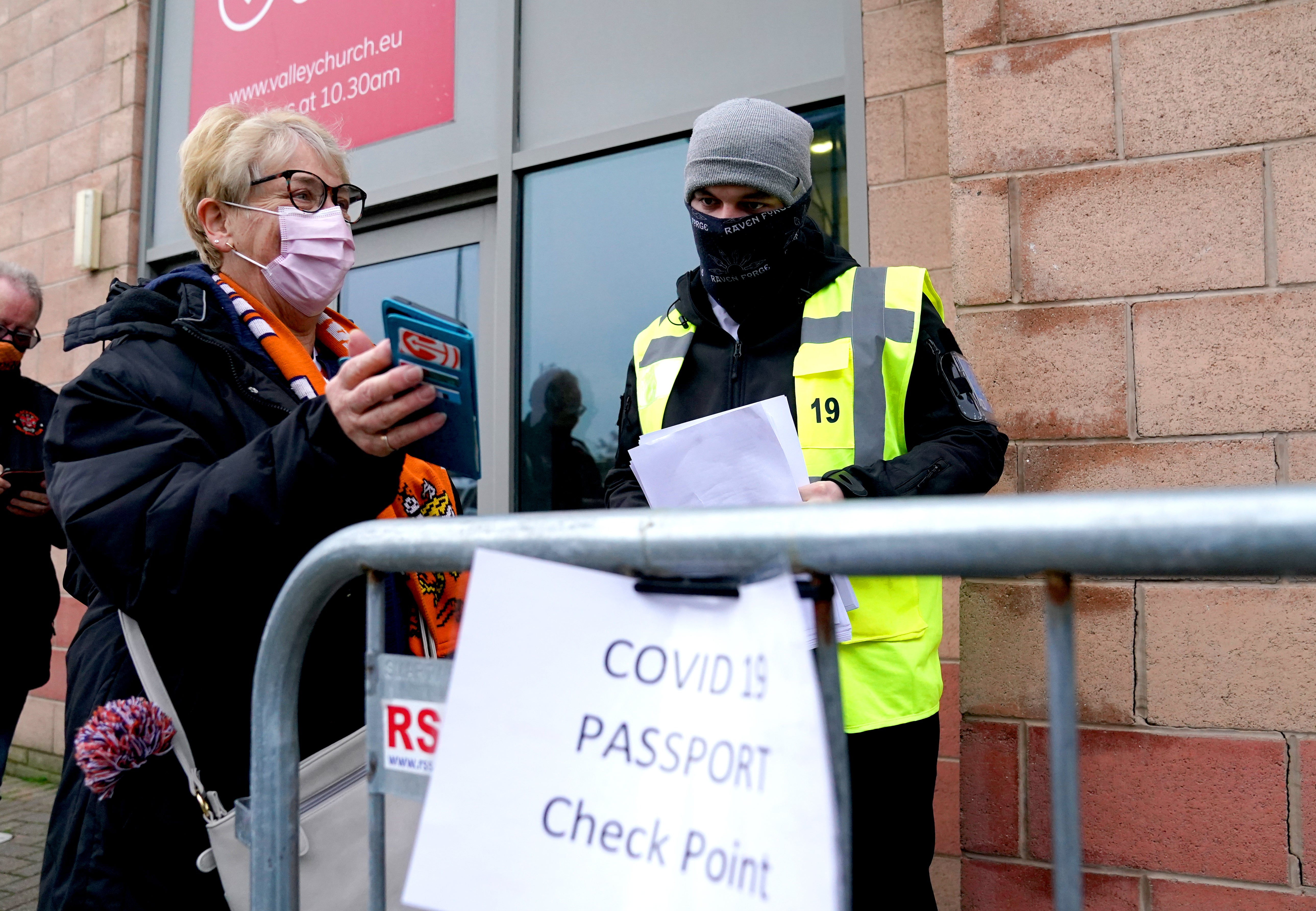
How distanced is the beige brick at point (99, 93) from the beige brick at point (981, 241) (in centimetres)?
434

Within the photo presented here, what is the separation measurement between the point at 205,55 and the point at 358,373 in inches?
165

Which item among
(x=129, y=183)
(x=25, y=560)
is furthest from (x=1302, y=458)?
(x=129, y=183)

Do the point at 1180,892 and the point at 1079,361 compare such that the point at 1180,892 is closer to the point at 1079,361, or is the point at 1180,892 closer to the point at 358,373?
the point at 1079,361

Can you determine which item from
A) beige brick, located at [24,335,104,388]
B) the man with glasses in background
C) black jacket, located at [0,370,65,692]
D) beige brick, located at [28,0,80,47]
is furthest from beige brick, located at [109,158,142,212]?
black jacket, located at [0,370,65,692]

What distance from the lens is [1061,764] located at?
2.09ft

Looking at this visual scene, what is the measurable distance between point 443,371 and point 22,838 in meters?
3.98

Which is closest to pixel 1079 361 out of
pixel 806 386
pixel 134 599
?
pixel 806 386

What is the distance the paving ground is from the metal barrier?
9.01 feet

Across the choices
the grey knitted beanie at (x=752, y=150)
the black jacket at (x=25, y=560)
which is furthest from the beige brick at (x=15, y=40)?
the grey knitted beanie at (x=752, y=150)

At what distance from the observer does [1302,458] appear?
1847 mm

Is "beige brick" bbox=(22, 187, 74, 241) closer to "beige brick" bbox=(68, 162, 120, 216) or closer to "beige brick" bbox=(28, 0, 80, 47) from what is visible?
"beige brick" bbox=(68, 162, 120, 216)

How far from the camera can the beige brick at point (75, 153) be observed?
4633 mm

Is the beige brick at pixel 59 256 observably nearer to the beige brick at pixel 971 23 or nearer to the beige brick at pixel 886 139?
the beige brick at pixel 886 139

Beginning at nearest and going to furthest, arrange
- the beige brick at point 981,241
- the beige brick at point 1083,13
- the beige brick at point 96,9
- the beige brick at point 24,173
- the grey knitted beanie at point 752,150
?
the grey knitted beanie at point 752,150 → the beige brick at point 1083,13 → the beige brick at point 981,241 → the beige brick at point 96,9 → the beige brick at point 24,173
